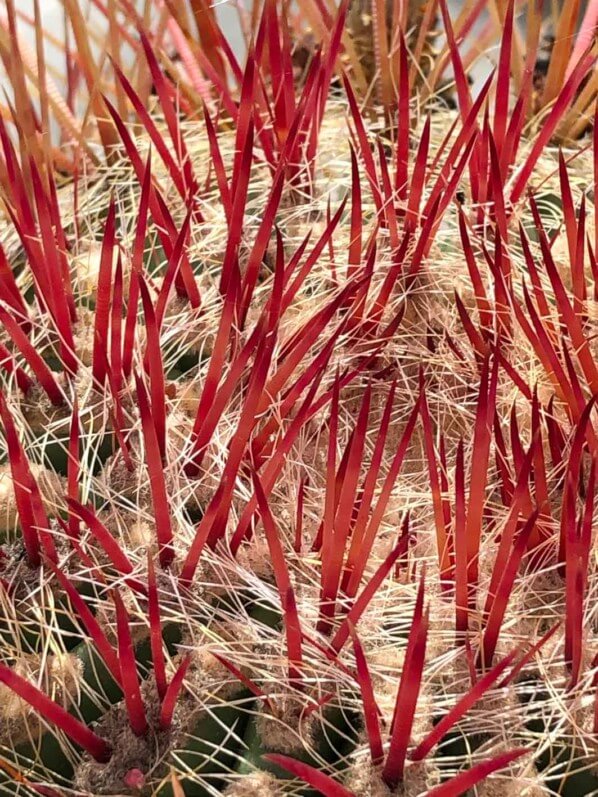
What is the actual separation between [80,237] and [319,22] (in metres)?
0.24

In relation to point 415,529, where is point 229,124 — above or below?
above

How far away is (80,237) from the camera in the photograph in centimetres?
69

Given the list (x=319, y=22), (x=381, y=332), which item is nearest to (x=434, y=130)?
(x=319, y=22)

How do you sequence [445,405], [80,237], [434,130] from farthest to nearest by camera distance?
[434,130] → [80,237] → [445,405]

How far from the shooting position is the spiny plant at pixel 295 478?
1.45 ft

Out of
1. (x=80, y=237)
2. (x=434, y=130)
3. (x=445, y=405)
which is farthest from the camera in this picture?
(x=434, y=130)

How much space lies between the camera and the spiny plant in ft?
1.45

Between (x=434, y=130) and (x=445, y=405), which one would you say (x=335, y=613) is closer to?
(x=445, y=405)

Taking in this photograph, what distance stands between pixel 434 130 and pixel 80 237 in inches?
12.2

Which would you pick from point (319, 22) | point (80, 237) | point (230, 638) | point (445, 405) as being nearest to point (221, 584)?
point (230, 638)

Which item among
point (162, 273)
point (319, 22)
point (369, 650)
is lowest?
point (369, 650)

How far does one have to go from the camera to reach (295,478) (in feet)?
1.77

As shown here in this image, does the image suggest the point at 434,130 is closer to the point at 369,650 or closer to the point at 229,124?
the point at 229,124

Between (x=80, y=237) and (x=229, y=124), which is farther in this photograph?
(x=229, y=124)
